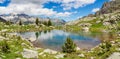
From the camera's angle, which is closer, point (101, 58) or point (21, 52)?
point (101, 58)

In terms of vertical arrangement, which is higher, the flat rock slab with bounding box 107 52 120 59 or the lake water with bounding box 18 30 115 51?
the lake water with bounding box 18 30 115 51

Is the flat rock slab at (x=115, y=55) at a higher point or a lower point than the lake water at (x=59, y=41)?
→ lower

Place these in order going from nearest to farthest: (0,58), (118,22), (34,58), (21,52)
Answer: (0,58) → (34,58) → (21,52) → (118,22)

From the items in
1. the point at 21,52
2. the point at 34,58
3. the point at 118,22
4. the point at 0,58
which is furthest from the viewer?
the point at 118,22

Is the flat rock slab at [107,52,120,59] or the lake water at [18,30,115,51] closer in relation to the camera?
the flat rock slab at [107,52,120,59]

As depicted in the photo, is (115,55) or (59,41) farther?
(59,41)

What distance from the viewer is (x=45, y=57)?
1607 inches

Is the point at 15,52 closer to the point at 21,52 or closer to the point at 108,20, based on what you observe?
the point at 21,52

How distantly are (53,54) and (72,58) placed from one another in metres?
5.96

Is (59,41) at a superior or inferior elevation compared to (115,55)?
superior

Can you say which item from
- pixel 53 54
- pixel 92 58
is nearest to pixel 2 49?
pixel 53 54

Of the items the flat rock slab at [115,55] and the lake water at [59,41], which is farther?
the lake water at [59,41]

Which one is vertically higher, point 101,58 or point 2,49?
point 2,49

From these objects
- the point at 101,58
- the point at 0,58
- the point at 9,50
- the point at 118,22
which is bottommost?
the point at 101,58
